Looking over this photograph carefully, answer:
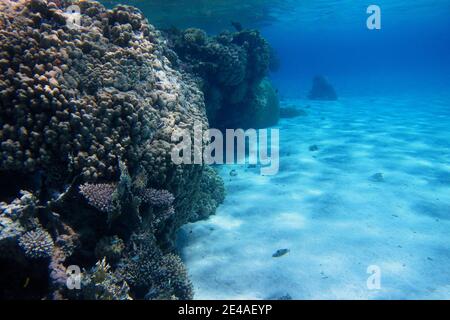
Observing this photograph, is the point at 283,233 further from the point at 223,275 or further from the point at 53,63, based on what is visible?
A: the point at 53,63

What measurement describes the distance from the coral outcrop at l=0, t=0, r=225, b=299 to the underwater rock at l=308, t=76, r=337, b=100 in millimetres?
28351

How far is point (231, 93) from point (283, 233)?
6.94 meters

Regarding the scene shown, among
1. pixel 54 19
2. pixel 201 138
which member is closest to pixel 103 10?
pixel 54 19

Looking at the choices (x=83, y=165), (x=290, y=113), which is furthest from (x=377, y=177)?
(x=290, y=113)

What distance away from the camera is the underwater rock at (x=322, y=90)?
30438 mm

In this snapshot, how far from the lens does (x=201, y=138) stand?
19.1 feet

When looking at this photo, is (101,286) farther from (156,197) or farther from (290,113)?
(290,113)

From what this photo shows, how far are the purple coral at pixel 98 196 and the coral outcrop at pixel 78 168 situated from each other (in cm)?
1

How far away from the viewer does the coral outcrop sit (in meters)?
3.53

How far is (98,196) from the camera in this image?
3.82m

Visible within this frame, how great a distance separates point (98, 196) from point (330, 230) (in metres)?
4.97

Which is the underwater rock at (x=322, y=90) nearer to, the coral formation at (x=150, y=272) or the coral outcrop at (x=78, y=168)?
the coral outcrop at (x=78, y=168)

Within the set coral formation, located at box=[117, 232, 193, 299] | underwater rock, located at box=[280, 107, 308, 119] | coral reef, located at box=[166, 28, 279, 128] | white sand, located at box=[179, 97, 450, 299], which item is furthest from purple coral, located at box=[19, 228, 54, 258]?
underwater rock, located at box=[280, 107, 308, 119]

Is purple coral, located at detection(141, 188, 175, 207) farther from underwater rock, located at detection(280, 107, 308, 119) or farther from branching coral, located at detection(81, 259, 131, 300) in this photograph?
underwater rock, located at detection(280, 107, 308, 119)
